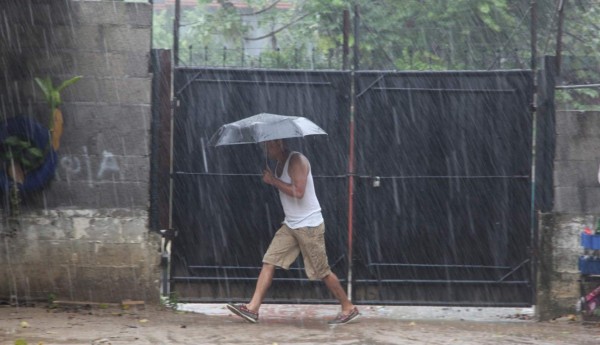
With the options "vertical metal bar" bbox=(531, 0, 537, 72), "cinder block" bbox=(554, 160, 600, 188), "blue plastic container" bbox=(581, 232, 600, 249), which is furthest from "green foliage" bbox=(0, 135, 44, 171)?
"blue plastic container" bbox=(581, 232, 600, 249)

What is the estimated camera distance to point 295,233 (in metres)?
7.41

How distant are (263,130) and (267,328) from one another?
63.8 inches

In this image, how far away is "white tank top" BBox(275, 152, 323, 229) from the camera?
737 centimetres

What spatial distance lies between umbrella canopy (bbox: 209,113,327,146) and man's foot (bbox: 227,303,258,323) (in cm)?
135

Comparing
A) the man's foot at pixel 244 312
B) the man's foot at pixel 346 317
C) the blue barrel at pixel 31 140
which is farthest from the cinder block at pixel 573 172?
the blue barrel at pixel 31 140

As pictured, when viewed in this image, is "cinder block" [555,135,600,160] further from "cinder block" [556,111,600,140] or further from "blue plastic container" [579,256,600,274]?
"blue plastic container" [579,256,600,274]

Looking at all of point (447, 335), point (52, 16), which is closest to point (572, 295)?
point (447, 335)

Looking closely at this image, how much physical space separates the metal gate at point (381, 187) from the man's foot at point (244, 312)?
68 cm

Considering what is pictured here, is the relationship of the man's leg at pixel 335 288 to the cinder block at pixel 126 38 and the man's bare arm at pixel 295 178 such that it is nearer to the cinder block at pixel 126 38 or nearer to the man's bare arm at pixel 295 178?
the man's bare arm at pixel 295 178

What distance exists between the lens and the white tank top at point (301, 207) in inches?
290

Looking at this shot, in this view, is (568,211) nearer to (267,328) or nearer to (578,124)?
(578,124)

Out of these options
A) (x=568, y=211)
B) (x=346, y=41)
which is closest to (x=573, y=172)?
(x=568, y=211)

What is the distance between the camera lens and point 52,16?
764cm

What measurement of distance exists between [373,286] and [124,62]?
2.99m
